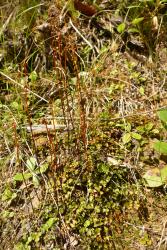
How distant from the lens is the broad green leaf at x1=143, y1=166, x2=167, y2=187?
2082 mm

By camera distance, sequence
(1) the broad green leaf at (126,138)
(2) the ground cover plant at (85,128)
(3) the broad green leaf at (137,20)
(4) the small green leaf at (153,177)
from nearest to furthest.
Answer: (2) the ground cover plant at (85,128)
(4) the small green leaf at (153,177)
(1) the broad green leaf at (126,138)
(3) the broad green leaf at (137,20)

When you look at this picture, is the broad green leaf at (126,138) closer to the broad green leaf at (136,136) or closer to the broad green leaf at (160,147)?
the broad green leaf at (136,136)

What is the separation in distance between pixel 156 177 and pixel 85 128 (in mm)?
499

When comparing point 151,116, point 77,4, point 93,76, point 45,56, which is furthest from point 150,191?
point 77,4

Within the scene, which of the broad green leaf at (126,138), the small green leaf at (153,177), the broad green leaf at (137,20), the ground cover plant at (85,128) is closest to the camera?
the ground cover plant at (85,128)

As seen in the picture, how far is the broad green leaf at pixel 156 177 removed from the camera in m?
2.08

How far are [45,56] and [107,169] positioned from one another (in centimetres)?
109

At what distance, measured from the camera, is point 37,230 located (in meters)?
2.00

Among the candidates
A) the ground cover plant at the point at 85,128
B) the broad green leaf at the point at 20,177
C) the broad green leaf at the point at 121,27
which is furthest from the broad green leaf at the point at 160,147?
the broad green leaf at the point at 121,27

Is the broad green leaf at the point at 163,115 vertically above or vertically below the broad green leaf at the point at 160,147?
above

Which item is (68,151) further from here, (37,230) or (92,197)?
(37,230)

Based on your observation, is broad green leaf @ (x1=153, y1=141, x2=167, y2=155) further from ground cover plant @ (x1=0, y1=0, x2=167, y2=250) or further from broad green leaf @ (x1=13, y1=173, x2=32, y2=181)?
broad green leaf @ (x1=13, y1=173, x2=32, y2=181)

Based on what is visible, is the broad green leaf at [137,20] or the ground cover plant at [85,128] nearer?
the ground cover plant at [85,128]

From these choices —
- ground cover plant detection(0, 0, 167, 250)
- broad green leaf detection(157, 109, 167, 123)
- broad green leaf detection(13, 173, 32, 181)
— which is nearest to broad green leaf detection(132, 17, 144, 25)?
ground cover plant detection(0, 0, 167, 250)
